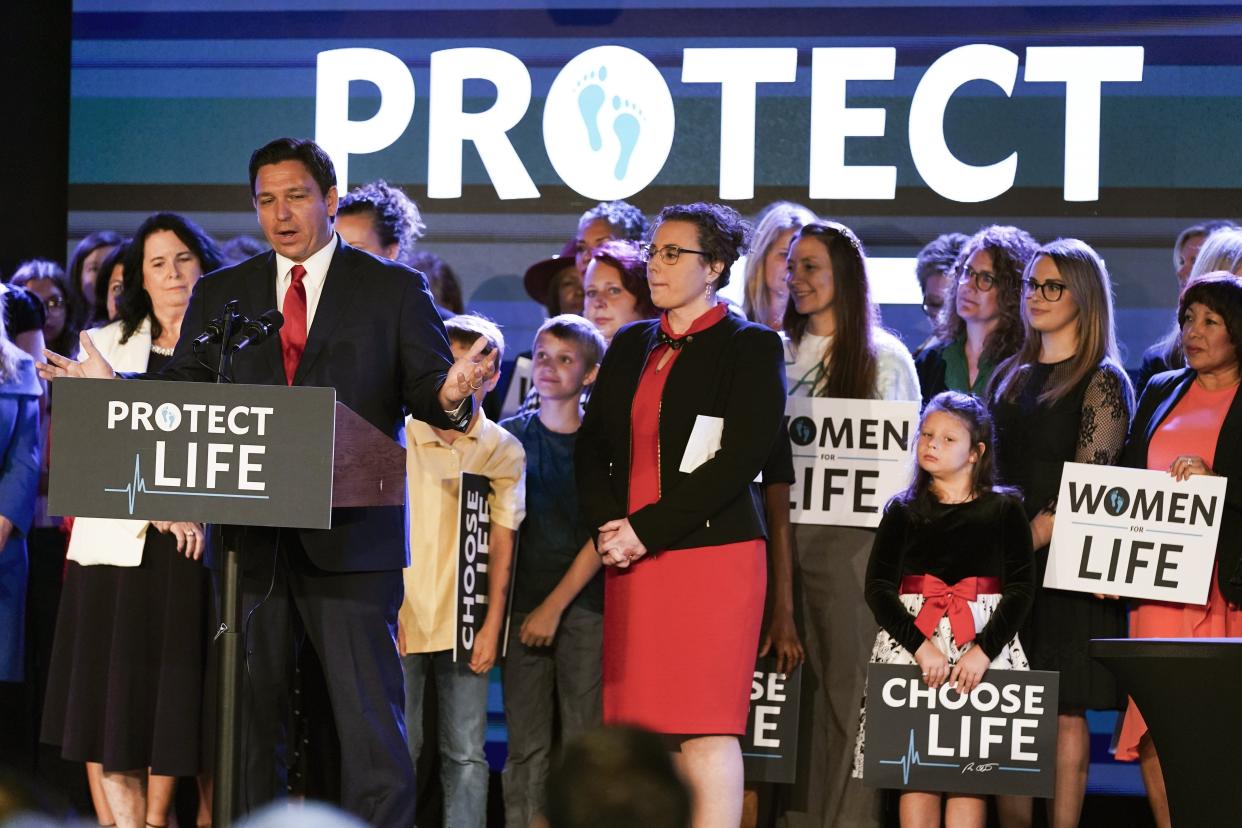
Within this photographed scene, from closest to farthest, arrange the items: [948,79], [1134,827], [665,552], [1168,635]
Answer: [665,552]
[1168,635]
[1134,827]
[948,79]

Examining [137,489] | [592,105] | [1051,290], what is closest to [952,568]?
[1051,290]

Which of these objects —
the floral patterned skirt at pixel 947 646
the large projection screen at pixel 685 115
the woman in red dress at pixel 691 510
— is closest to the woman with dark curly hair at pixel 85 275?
the large projection screen at pixel 685 115

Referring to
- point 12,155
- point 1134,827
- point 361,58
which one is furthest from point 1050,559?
point 12,155

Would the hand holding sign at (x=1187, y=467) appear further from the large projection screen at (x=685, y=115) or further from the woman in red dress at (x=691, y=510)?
the large projection screen at (x=685, y=115)

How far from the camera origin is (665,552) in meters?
4.24

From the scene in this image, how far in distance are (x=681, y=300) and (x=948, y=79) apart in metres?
2.99

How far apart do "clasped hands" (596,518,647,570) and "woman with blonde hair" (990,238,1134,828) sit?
1338 mm

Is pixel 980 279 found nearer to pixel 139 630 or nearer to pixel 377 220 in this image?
pixel 377 220

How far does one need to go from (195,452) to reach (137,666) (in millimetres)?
1880

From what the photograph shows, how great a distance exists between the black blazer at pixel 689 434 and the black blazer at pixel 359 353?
0.73 meters

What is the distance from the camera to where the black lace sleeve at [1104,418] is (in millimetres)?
4832

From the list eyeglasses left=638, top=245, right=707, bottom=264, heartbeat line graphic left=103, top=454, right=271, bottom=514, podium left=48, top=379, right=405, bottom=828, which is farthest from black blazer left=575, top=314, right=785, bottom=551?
heartbeat line graphic left=103, top=454, right=271, bottom=514

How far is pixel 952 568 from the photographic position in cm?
461

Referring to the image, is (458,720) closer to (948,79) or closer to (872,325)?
(872,325)
